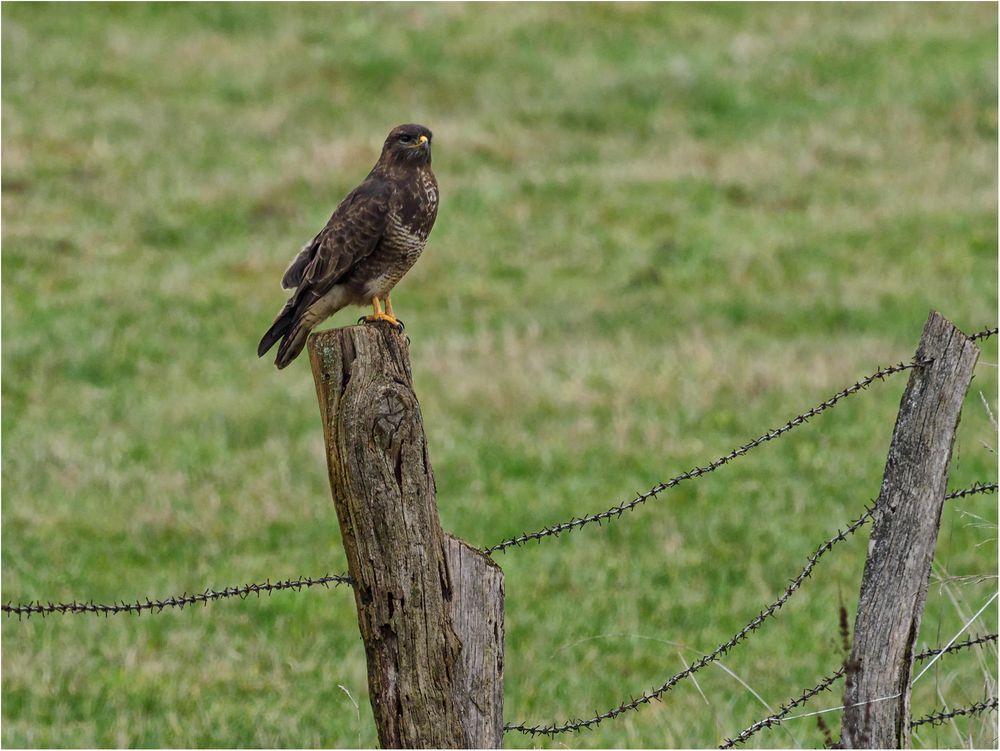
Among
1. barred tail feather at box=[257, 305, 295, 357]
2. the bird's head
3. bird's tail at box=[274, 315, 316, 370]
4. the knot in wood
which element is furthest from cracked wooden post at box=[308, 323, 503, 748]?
the bird's head

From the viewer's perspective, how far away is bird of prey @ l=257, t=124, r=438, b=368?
5.54m

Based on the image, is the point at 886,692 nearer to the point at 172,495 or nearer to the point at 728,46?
the point at 172,495

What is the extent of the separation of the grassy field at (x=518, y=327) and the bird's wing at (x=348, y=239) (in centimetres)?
181

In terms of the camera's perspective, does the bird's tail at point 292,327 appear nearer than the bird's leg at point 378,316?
Yes

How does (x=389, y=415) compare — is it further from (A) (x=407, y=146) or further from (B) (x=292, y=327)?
(A) (x=407, y=146)

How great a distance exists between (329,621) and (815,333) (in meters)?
6.66

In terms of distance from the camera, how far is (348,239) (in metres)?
5.57

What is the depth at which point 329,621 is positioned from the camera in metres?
7.91

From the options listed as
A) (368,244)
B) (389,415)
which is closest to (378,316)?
(368,244)

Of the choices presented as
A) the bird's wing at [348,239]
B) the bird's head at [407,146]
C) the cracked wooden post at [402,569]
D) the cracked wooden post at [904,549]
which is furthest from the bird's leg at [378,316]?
the cracked wooden post at [904,549]

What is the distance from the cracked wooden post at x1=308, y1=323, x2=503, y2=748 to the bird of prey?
1672 millimetres

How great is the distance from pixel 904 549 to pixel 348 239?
2519mm

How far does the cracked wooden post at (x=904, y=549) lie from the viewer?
4.09 meters

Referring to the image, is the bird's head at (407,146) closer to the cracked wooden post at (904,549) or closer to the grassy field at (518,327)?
the grassy field at (518,327)
